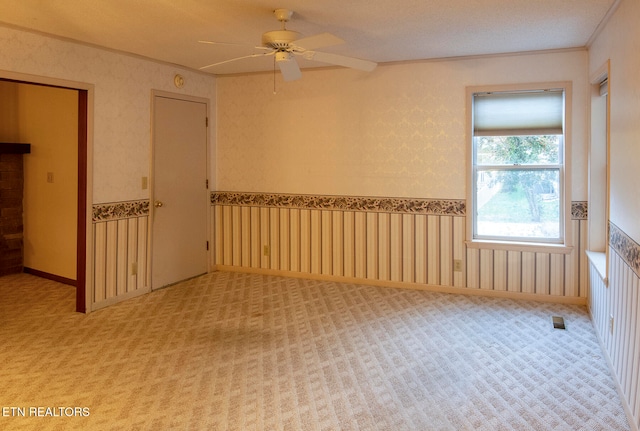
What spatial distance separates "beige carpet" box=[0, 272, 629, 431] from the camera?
2.44 meters

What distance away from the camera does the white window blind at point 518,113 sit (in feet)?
14.4

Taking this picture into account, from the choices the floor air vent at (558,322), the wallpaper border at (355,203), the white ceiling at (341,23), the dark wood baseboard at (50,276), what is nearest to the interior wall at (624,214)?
the floor air vent at (558,322)

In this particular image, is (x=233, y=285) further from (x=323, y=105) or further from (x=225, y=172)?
(x=323, y=105)

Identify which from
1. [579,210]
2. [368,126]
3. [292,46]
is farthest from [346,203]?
[292,46]

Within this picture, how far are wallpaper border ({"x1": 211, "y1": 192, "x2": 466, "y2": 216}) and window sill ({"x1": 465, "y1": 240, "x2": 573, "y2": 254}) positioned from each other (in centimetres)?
34

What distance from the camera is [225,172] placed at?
5711 millimetres

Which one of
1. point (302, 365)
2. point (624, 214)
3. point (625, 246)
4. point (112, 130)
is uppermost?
point (112, 130)

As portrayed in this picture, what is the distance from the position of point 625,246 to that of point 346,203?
2918mm

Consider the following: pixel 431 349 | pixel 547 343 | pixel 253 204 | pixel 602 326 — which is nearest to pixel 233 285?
pixel 253 204

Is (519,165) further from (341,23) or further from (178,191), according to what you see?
(178,191)

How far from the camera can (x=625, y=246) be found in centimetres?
264

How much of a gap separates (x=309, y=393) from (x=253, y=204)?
3212mm

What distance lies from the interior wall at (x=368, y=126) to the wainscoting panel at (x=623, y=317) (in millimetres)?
1432

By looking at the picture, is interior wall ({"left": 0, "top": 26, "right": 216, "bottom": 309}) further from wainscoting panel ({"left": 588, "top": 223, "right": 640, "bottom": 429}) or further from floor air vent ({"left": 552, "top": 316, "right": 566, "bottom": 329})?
wainscoting panel ({"left": 588, "top": 223, "right": 640, "bottom": 429})
